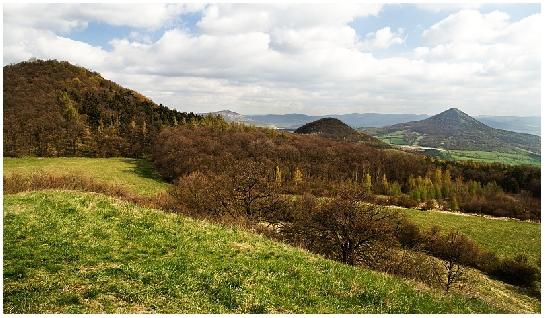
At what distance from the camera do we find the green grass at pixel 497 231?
7031cm

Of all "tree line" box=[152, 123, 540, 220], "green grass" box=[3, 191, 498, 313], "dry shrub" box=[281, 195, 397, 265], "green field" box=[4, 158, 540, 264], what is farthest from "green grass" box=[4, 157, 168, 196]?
"green grass" box=[3, 191, 498, 313]

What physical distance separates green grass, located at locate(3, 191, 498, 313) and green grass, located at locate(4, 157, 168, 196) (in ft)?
Result: 198

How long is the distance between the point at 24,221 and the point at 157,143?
4065 inches

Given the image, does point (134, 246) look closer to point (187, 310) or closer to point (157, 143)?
point (187, 310)

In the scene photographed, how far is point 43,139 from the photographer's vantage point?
117750mm

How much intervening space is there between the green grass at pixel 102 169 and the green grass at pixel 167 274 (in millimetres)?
60209

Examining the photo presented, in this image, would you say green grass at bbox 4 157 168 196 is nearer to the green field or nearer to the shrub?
the green field

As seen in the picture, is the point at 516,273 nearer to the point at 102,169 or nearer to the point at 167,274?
the point at 167,274

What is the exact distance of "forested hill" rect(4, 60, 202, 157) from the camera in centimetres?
11881

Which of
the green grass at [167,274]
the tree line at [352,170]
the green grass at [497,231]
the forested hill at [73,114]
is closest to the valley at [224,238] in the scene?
the green grass at [167,274]

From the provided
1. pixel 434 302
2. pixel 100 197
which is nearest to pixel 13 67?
pixel 100 197

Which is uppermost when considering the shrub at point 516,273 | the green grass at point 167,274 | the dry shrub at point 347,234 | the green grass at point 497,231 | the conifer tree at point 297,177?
the green grass at point 167,274

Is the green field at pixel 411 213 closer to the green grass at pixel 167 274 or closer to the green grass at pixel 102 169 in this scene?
the green grass at pixel 102 169

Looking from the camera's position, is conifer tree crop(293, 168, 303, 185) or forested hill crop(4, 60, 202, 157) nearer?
forested hill crop(4, 60, 202, 157)
